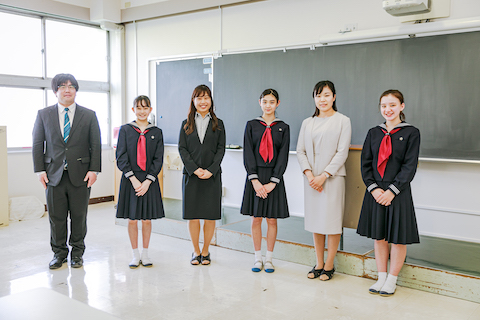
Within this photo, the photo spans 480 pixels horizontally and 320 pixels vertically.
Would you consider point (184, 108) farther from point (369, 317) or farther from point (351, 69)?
point (369, 317)

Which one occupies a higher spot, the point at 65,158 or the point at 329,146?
the point at 329,146

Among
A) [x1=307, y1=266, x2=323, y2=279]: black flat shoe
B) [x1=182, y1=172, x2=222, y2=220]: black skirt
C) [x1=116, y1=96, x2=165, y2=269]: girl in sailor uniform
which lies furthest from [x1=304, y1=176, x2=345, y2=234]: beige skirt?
[x1=116, y1=96, x2=165, y2=269]: girl in sailor uniform

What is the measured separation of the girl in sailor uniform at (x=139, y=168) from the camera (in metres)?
3.74

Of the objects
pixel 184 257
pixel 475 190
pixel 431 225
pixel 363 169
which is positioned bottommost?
pixel 184 257

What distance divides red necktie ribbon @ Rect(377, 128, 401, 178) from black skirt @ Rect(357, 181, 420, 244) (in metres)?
0.12

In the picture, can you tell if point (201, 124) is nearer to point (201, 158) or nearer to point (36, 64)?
point (201, 158)

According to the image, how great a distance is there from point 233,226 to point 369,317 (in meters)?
2.08

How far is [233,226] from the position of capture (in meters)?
4.65

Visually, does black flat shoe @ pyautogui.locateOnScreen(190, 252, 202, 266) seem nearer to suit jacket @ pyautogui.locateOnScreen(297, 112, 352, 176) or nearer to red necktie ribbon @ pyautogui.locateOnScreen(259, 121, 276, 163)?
red necktie ribbon @ pyautogui.locateOnScreen(259, 121, 276, 163)

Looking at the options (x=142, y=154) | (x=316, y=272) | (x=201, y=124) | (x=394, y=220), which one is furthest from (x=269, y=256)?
(x=142, y=154)

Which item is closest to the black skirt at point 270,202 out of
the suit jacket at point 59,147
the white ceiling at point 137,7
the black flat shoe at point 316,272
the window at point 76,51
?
the black flat shoe at point 316,272

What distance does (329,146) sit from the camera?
3465mm

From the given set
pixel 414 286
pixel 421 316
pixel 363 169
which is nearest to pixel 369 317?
pixel 421 316

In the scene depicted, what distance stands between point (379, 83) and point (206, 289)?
8.90 feet
